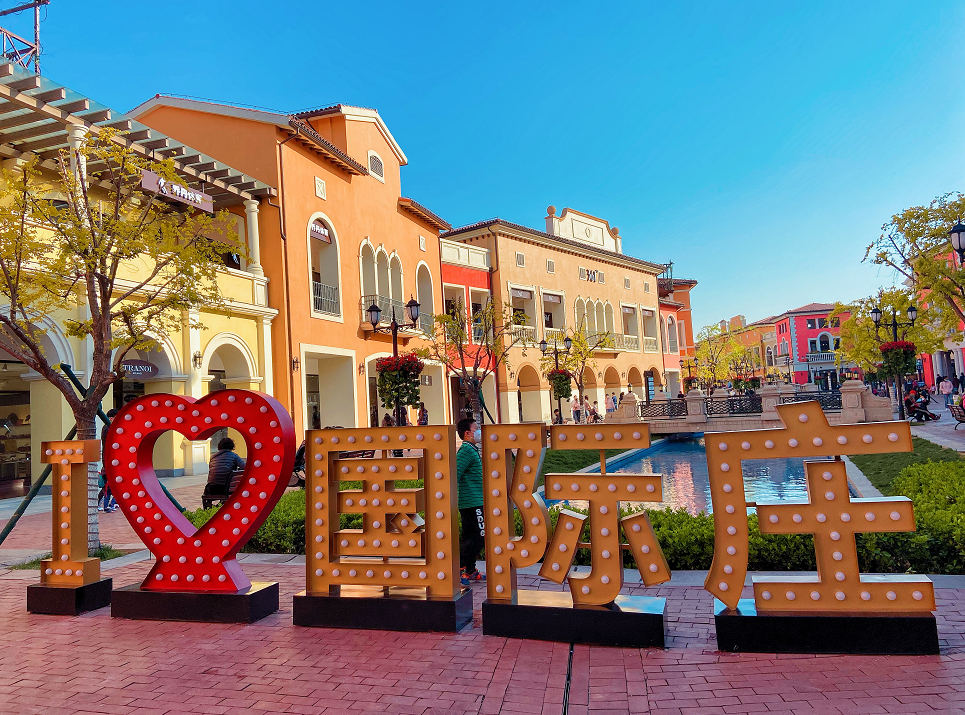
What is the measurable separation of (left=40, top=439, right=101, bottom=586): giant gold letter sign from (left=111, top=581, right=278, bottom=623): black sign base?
0.59 meters

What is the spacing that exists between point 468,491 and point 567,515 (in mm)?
1858

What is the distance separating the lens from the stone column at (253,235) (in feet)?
65.6

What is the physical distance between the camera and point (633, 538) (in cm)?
455

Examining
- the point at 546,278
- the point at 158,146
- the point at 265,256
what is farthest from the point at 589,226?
the point at 158,146

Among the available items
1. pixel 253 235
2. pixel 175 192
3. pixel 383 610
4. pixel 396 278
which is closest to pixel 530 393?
pixel 396 278

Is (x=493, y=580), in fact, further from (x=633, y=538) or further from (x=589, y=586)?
(x=633, y=538)

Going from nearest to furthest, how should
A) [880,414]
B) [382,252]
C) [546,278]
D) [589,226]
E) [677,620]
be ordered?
[677,620] → [880,414] → [382,252] → [546,278] → [589,226]

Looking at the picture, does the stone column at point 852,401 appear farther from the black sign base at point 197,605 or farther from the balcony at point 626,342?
the black sign base at point 197,605

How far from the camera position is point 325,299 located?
22.9m

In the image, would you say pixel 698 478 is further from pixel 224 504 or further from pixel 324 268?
pixel 324 268

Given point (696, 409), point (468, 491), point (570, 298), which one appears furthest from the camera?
point (570, 298)

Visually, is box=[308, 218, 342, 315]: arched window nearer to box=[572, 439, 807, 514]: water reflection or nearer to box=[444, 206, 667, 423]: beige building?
box=[444, 206, 667, 423]: beige building

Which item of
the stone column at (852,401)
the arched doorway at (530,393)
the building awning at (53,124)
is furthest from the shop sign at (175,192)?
the stone column at (852,401)

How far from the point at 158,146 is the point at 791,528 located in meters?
17.6
